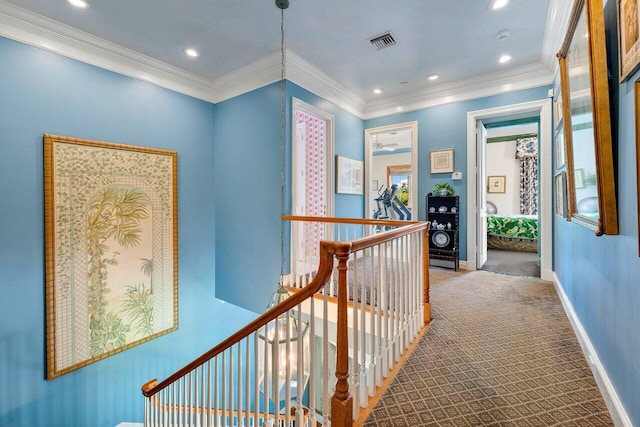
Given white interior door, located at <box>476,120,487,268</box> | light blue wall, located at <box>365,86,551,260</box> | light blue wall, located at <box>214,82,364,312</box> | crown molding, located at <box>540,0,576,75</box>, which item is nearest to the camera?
crown molding, located at <box>540,0,576,75</box>

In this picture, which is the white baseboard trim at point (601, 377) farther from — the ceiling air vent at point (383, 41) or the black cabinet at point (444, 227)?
the ceiling air vent at point (383, 41)

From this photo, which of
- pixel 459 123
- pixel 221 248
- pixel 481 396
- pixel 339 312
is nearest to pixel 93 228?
pixel 221 248

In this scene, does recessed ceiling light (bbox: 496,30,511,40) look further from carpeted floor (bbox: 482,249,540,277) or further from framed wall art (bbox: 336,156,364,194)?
carpeted floor (bbox: 482,249,540,277)

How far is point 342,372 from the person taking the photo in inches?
52.1

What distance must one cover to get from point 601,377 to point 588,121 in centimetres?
147

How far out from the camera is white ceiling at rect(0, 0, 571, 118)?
2547 mm

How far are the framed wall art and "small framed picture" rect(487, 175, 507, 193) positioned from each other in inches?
192

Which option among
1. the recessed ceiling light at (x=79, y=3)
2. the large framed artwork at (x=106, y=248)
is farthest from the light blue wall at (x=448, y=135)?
the recessed ceiling light at (x=79, y=3)

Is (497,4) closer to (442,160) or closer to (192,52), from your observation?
(442,160)

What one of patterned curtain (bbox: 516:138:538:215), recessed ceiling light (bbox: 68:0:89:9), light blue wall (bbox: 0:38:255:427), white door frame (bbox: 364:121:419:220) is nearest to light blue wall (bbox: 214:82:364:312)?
light blue wall (bbox: 0:38:255:427)

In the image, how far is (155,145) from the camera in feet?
11.8

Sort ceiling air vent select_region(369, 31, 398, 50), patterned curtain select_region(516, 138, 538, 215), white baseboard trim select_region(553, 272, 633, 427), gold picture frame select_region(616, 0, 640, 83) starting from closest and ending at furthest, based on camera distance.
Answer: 1. gold picture frame select_region(616, 0, 640, 83)
2. white baseboard trim select_region(553, 272, 633, 427)
3. ceiling air vent select_region(369, 31, 398, 50)
4. patterned curtain select_region(516, 138, 538, 215)

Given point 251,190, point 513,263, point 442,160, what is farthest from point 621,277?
point 513,263

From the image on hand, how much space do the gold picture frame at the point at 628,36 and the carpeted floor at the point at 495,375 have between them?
65.3 inches
